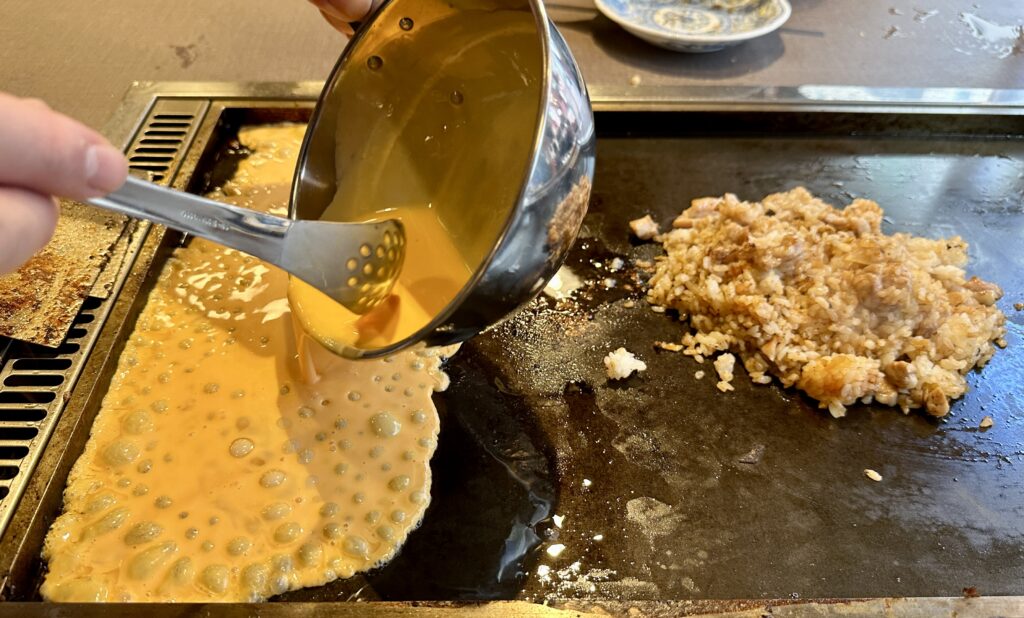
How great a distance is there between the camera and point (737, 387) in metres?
1.25

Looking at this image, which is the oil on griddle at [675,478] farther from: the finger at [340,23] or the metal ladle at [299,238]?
the finger at [340,23]

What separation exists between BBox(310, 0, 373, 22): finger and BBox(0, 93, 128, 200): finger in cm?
60

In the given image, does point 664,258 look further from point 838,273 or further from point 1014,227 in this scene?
point 1014,227

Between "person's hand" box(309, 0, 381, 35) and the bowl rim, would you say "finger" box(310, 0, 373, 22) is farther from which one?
the bowl rim

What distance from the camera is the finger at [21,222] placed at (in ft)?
1.89

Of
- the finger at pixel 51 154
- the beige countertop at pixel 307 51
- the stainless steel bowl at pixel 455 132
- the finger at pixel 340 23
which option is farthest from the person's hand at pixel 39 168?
the beige countertop at pixel 307 51

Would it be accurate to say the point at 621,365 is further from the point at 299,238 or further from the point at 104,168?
the point at 104,168

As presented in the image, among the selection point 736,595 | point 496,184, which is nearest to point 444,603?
point 736,595

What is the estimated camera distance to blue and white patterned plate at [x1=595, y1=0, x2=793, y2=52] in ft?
6.09

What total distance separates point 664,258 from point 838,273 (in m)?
0.32

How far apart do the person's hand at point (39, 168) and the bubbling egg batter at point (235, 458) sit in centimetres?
47

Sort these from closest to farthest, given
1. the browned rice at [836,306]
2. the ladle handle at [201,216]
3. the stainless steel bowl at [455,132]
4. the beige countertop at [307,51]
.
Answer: the ladle handle at [201,216]
the stainless steel bowl at [455,132]
the browned rice at [836,306]
the beige countertop at [307,51]

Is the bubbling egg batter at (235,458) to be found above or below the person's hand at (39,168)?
below

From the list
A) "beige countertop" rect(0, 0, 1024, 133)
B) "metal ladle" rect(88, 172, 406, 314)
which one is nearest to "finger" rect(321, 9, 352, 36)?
"metal ladle" rect(88, 172, 406, 314)
